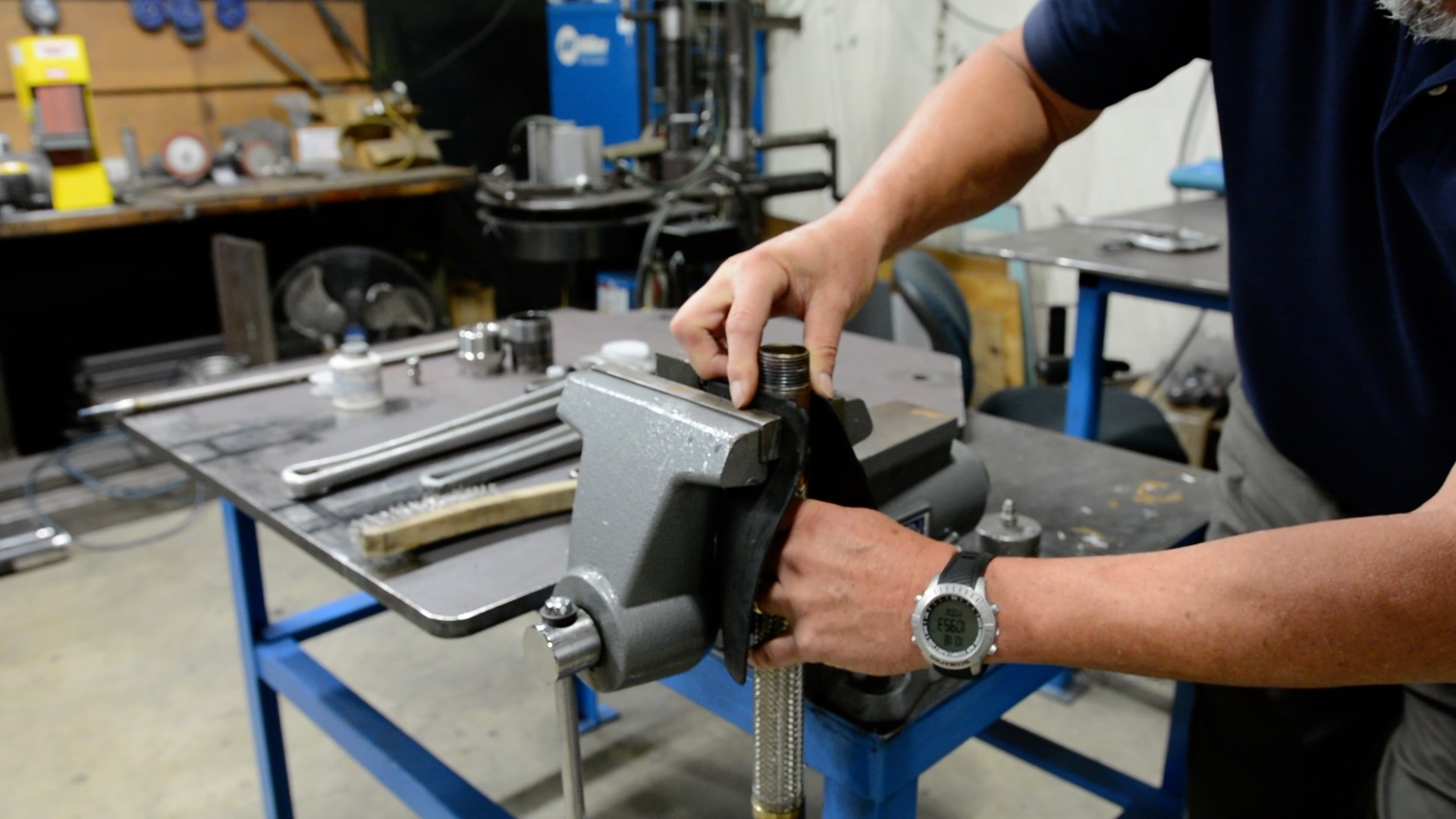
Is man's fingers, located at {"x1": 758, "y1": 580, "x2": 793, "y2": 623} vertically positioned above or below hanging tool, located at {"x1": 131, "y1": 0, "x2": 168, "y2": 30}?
below

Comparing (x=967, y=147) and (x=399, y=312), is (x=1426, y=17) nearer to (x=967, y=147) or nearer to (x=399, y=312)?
(x=967, y=147)

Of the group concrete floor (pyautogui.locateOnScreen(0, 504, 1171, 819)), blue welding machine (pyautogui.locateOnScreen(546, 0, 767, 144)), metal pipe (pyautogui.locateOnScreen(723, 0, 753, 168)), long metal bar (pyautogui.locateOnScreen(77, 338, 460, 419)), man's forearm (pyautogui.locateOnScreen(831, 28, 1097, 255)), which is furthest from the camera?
blue welding machine (pyautogui.locateOnScreen(546, 0, 767, 144))

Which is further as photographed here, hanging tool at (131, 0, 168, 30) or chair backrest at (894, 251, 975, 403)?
hanging tool at (131, 0, 168, 30)

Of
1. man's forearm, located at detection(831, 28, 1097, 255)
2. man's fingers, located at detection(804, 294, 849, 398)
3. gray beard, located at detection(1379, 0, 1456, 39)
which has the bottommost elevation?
man's fingers, located at detection(804, 294, 849, 398)

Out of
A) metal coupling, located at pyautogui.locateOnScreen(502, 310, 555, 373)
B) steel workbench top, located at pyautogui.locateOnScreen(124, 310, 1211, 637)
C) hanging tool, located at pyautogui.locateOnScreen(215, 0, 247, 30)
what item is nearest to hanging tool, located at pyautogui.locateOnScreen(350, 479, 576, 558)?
steel workbench top, located at pyautogui.locateOnScreen(124, 310, 1211, 637)

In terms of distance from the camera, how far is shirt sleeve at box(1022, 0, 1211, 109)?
97 cm

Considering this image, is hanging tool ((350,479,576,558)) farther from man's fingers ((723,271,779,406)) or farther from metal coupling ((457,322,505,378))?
metal coupling ((457,322,505,378))

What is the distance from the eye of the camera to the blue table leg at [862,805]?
0.79 meters

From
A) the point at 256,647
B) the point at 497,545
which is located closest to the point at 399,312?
the point at 256,647

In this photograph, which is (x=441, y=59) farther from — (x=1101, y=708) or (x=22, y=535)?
(x=1101, y=708)

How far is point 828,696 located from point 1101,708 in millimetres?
1339

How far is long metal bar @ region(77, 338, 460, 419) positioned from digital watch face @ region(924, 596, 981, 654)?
101 centimetres

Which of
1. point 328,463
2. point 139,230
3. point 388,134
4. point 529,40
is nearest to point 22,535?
point 139,230

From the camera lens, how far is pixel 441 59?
3.62 metres
